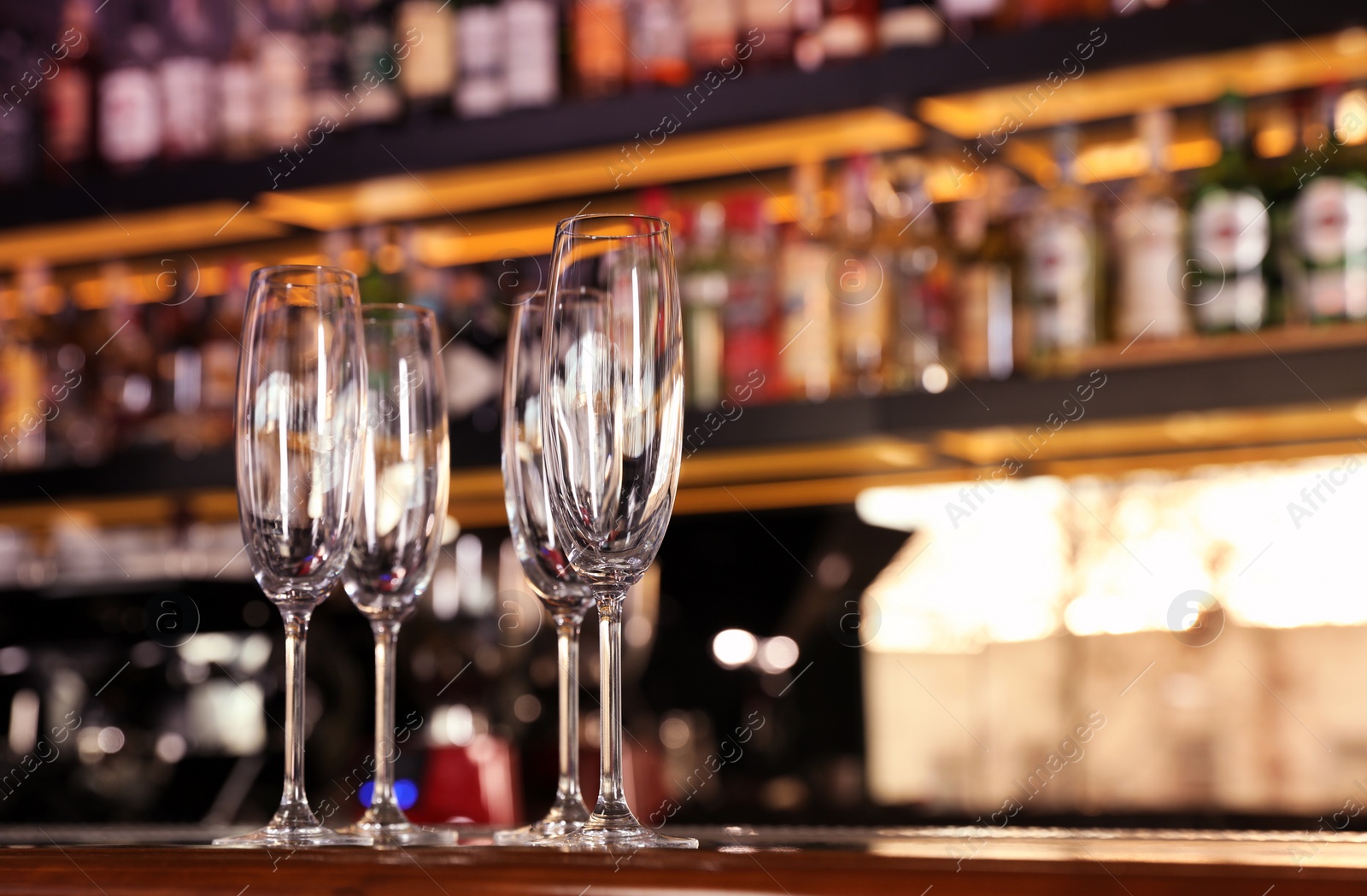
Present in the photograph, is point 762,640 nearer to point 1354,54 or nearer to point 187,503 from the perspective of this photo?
point 187,503

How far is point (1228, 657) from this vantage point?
1.97 metres

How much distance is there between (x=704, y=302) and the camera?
77.7 inches

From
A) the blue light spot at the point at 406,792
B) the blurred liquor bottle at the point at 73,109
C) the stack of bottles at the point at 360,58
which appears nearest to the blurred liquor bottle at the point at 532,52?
the stack of bottles at the point at 360,58

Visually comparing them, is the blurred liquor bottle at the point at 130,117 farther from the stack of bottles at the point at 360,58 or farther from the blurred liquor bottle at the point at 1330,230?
the blurred liquor bottle at the point at 1330,230

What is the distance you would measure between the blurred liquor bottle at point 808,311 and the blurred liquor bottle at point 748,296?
0.8 inches

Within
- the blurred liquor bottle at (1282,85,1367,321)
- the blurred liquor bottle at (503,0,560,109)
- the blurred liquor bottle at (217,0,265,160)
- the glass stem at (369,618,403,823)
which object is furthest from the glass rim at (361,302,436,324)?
the blurred liquor bottle at (217,0,265,160)

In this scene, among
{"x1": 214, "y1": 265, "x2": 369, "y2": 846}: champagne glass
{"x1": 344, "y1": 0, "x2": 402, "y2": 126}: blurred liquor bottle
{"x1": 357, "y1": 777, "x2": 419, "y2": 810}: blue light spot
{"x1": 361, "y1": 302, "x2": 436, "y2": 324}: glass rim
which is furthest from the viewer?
{"x1": 344, "y1": 0, "x2": 402, "y2": 126}: blurred liquor bottle

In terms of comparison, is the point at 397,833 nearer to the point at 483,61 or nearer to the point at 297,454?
the point at 297,454

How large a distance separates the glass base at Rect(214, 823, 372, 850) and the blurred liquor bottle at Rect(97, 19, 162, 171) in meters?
1.88

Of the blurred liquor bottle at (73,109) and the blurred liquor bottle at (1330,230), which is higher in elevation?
the blurred liquor bottle at (73,109)

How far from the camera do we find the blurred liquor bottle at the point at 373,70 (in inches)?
83.6

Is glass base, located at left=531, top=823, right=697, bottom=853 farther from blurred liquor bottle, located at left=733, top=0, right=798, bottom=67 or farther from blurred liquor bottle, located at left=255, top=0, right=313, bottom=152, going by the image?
blurred liquor bottle, located at left=255, top=0, right=313, bottom=152

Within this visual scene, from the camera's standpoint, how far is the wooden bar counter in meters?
0.42

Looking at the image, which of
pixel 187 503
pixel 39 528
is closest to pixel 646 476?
pixel 187 503
